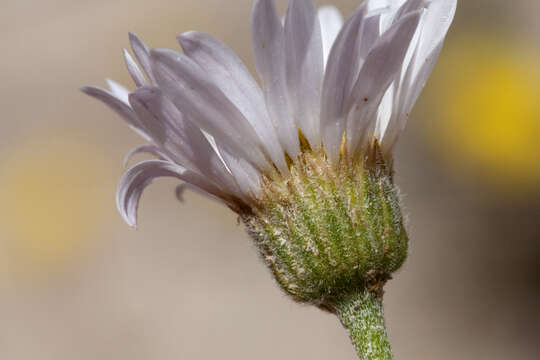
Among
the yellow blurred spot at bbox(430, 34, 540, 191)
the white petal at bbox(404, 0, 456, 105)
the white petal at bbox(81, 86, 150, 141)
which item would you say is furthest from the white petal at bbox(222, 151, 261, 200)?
the yellow blurred spot at bbox(430, 34, 540, 191)

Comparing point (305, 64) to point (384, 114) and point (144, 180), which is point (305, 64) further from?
point (144, 180)

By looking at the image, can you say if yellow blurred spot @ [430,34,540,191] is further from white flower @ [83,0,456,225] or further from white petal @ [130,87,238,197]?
white petal @ [130,87,238,197]

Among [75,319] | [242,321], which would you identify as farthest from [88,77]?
[242,321]

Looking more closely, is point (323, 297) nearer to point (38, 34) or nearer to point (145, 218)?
point (145, 218)

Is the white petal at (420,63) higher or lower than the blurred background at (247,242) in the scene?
higher

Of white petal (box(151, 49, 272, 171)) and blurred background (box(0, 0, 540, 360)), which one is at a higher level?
white petal (box(151, 49, 272, 171))

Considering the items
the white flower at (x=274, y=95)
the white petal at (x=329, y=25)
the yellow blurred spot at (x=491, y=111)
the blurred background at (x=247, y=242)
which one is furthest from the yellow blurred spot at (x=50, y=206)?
the white flower at (x=274, y=95)

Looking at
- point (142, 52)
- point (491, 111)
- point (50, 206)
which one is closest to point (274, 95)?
point (142, 52)

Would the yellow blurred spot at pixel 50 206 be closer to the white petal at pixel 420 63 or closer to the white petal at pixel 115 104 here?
the white petal at pixel 115 104
